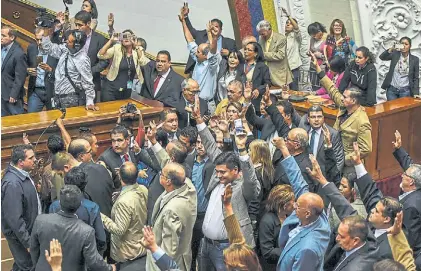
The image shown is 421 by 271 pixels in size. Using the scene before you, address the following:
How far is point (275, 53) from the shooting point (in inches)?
455

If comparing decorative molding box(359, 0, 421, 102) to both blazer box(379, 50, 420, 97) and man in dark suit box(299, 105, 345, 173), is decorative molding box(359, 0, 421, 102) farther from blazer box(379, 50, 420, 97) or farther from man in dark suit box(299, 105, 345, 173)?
man in dark suit box(299, 105, 345, 173)

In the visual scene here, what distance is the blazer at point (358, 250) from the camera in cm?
641

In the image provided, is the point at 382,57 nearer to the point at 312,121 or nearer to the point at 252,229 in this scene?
the point at 312,121

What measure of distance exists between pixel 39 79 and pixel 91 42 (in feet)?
2.21

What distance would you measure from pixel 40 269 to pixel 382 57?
6.12 meters

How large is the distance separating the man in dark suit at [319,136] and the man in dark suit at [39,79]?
9.37ft

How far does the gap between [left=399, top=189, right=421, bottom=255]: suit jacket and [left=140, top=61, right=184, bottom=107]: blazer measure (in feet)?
10.9

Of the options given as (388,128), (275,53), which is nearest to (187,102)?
(275,53)

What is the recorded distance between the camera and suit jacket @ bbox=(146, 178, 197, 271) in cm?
713

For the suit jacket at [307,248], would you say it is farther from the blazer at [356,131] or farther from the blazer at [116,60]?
the blazer at [116,60]

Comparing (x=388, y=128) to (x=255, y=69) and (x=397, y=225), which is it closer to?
(x=255, y=69)

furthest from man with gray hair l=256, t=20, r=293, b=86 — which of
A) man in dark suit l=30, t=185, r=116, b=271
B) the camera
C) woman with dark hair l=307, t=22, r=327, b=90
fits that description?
man in dark suit l=30, t=185, r=116, b=271

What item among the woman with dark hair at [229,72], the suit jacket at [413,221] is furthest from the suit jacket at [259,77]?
the suit jacket at [413,221]

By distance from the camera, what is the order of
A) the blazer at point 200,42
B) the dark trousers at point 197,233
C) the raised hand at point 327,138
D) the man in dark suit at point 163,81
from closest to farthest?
1. the dark trousers at point 197,233
2. the raised hand at point 327,138
3. the man in dark suit at point 163,81
4. the blazer at point 200,42
